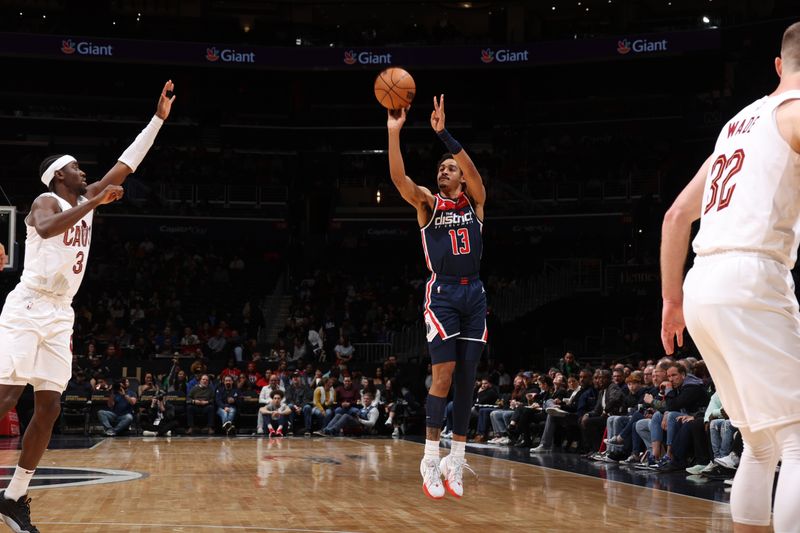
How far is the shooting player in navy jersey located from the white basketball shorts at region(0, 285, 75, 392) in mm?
2427

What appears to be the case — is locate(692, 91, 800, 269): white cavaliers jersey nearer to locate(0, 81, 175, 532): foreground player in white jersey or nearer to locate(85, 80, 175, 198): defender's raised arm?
locate(0, 81, 175, 532): foreground player in white jersey

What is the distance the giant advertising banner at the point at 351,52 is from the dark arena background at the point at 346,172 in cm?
6

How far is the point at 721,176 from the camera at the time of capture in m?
3.35

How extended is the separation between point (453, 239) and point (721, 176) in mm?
3535

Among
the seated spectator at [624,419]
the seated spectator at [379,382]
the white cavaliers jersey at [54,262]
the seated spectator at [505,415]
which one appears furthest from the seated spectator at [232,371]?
the white cavaliers jersey at [54,262]

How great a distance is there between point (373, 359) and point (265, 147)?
10534mm

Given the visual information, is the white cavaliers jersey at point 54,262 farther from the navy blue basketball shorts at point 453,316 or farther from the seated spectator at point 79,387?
the seated spectator at point 79,387

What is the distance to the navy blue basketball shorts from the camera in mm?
6715

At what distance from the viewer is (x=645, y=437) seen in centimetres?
1114

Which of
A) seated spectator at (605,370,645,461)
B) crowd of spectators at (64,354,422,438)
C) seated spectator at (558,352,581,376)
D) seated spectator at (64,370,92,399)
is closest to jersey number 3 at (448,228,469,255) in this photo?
seated spectator at (605,370,645,461)

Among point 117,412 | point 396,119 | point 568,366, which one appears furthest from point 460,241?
point 117,412

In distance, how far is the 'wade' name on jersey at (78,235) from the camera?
18.1 feet

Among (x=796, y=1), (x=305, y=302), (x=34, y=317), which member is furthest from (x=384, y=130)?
(x=34, y=317)

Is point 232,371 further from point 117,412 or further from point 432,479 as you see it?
point 432,479
